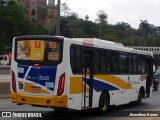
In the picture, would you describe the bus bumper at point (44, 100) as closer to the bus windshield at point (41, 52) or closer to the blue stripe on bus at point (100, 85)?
the bus windshield at point (41, 52)

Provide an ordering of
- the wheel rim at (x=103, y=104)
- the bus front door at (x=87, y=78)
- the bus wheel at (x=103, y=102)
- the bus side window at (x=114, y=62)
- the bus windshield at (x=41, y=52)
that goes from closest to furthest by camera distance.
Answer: the bus windshield at (x=41, y=52)
the bus front door at (x=87, y=78)
the bus wheel at (x=103, y=102)
the wheel rim at (x=103, y=104)
the bus side window at (x=114, y=62)

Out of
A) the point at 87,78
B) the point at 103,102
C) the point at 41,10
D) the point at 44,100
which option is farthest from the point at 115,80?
the point at 41,10

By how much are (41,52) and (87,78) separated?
6.75 feet

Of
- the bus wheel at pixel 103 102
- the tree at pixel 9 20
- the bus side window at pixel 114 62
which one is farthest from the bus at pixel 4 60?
the bus wheel at pixel 103 102

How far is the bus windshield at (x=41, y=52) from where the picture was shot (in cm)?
1441

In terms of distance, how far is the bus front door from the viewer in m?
15.4

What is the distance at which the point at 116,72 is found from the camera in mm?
18469

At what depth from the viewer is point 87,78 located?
15.6 meters

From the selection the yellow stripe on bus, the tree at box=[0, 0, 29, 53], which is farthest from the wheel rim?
the tree at box=[0, 0, 29, 53]

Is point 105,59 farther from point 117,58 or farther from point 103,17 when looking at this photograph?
point 103,17

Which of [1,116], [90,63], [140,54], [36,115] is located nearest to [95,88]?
[90,63]

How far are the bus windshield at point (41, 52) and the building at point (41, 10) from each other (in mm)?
135411

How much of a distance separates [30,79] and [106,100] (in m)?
4.04

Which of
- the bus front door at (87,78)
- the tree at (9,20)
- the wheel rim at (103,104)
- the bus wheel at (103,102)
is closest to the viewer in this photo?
the bus front door at (87,78)
